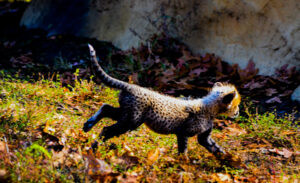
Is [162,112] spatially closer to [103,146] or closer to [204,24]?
[103,146]

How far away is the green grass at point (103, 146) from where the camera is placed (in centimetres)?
280

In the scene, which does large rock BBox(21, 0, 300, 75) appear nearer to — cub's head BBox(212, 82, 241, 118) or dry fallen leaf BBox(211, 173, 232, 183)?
cub's head BBox(212, 82, 241, 118)

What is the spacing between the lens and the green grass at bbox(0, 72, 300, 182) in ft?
9.19

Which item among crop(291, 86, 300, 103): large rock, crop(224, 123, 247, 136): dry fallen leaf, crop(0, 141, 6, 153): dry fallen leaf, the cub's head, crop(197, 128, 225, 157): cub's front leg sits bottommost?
crop(0, 141, 6, 153): dry fallen leaf

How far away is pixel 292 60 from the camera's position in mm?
5773

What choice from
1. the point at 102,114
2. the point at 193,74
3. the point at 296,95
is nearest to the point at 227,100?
the point at 102,114

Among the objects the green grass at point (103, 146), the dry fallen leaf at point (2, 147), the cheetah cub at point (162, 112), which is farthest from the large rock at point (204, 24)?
the dry fallen leaf at point (2, 147)

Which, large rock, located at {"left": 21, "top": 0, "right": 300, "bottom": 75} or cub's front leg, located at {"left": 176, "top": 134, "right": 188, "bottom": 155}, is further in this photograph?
large rock, located at {"left": 21, "top": 0, "right": 300, "bottom": 75}

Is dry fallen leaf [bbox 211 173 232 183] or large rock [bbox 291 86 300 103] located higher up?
large rock [bbox 291 86 300 103]

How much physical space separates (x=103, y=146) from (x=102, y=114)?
1.11 ft

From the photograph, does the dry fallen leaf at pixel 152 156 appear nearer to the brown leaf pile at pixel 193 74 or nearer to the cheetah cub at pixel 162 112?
the cheetah cub at pixel 162 112

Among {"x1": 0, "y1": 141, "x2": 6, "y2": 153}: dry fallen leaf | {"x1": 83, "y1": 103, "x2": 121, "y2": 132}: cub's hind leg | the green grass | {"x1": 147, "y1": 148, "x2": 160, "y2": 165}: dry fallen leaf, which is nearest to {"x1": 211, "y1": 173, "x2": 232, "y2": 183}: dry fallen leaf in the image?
the green grass

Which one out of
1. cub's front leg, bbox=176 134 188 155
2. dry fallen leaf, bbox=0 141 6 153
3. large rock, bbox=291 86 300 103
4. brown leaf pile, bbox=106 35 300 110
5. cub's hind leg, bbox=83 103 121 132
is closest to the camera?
dry fallen leaf, bbox=0 141 6 153

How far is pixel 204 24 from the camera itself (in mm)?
6859
